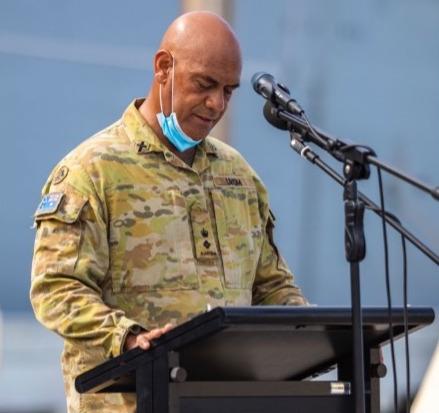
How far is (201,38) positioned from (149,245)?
627 mm

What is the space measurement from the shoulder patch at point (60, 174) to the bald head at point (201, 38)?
1.58 feet

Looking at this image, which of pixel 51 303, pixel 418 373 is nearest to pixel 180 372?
pixel 51 303

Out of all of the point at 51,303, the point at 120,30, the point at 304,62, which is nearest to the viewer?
the point at 51,303

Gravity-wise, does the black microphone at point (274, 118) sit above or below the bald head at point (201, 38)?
below

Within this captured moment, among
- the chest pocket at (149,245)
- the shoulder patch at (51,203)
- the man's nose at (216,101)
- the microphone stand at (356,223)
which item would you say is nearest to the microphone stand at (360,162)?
the microphone stand at (356,223)

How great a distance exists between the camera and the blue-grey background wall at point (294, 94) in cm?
999

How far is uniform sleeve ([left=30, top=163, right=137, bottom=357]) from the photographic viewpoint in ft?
11.7

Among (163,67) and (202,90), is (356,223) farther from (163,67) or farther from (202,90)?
(163,67)

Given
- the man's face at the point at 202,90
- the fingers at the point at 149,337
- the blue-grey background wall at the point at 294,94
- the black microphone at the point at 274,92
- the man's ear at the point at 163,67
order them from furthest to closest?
the blue-grey background wall at the point at 294,94 < the man's ear at the point at 163,67 < the man's face at the point at 202,90 < the black microphone at the point at 274,92 < the fingers at the point at 149,337

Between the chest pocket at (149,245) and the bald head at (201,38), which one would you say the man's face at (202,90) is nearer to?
the bald head at (201,38)

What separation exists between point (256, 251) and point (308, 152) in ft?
2.61

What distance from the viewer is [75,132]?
33.6 feet

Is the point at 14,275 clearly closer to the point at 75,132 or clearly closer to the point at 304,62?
the point at 75,132

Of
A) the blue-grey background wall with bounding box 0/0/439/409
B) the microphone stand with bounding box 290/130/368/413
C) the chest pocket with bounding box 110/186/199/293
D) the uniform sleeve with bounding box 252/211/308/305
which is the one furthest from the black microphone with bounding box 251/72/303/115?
the blue-grey background wall with bounding box 0/0/439/409
